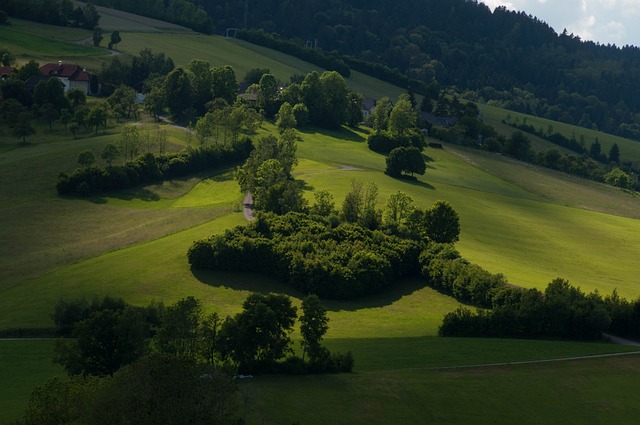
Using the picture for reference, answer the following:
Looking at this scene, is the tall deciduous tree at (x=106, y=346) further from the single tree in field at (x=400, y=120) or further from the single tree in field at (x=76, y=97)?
the single tree in field at (x=400, y=120)

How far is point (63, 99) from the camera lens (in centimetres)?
15188

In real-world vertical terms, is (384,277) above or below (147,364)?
below

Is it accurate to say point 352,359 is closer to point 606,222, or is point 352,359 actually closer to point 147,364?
point 147,364

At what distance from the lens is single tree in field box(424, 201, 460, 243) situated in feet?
332

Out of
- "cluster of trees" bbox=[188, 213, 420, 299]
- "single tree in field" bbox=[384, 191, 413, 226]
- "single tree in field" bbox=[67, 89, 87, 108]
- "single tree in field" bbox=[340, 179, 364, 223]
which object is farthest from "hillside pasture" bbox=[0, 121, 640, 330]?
"single tree in field" bbox=[67, 89, 87, 108]

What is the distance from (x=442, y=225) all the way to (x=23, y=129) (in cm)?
7069

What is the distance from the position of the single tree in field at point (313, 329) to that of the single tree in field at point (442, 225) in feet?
123

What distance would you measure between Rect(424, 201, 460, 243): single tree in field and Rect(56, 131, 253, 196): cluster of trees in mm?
45734

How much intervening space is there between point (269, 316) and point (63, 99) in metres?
101

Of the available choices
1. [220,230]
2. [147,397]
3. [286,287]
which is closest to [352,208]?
[220,230]

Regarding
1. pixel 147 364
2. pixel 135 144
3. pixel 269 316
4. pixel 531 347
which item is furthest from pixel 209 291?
pixel 135 144

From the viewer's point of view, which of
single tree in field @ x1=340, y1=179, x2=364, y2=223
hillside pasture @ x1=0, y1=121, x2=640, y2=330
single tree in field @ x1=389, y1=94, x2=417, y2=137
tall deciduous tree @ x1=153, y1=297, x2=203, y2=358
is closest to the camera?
tall deciduous tree @ x1=153, y1=297, x2=203, y2=358

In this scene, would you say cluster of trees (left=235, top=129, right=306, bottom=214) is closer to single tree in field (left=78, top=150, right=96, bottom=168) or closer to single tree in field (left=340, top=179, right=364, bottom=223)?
single tree in field (left=340, top=179, right=364, bottom=223)

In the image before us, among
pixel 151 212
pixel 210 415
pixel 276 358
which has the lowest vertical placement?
pixel 151 212
